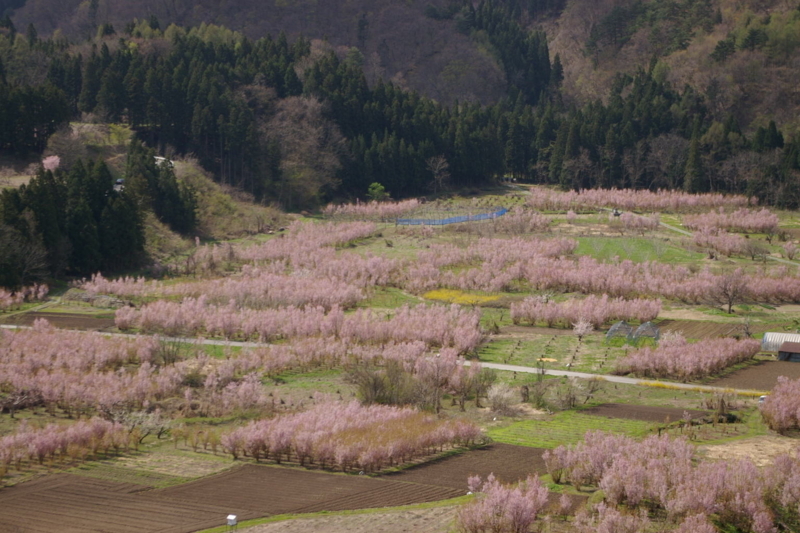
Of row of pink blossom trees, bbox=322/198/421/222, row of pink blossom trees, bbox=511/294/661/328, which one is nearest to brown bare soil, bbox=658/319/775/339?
row of pink blossom trees, bbox=511/294/661/328

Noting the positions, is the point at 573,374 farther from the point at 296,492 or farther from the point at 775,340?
the point at 296,492

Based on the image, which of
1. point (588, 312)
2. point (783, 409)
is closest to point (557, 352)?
point (588, 312)

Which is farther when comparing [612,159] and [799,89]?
[799,89]

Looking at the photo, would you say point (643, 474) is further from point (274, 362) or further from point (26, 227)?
point (26, 227)

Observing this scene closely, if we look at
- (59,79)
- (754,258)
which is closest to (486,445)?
(754,258)

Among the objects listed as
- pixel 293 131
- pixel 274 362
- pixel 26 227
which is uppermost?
pixel 293 131

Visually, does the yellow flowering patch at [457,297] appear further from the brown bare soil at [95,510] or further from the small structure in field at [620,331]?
the brown bare soil at [95,510]
